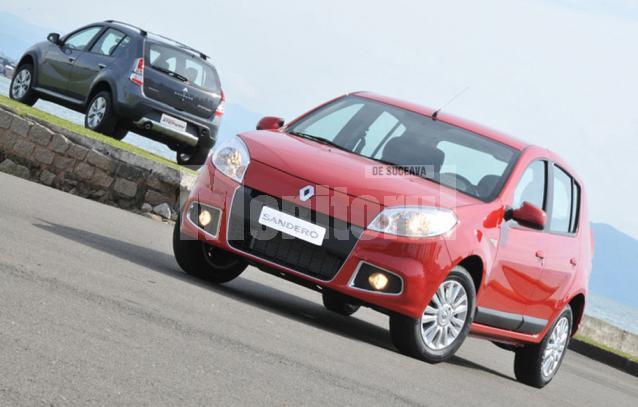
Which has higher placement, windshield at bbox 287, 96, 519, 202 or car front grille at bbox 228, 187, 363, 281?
windshield at bbox 287, 96, 519, 202

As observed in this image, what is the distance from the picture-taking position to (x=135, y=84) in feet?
56.8

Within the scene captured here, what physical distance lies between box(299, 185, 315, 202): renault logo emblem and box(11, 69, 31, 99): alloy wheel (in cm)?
1220

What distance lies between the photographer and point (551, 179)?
9.95m

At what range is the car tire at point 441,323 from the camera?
844cm

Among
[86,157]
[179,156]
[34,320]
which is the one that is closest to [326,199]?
[34,320]

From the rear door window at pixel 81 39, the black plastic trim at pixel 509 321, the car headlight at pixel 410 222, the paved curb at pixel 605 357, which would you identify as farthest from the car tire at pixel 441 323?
the rear door window at pixel 81 39

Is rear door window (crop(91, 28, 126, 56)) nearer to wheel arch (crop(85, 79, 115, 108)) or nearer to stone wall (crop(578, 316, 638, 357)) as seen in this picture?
wheel arch (crop(85, 79, 115, 108))

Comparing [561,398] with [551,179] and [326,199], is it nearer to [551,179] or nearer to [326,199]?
[551,179]

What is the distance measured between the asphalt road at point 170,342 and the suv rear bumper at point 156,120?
5.64 m

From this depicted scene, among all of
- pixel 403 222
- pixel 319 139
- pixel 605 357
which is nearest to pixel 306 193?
pixel 403 222

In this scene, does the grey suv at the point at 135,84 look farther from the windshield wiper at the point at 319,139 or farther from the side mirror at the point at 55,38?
the windshield wiper at the point at 319,139

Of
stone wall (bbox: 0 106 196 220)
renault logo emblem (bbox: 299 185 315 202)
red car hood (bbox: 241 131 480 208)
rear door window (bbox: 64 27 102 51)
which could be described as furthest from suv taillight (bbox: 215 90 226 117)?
renault logo emblem (bbox: 299 185 315 202)

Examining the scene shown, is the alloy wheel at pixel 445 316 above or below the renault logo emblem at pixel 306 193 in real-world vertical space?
below

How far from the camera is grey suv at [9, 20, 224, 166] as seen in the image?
17438mm
